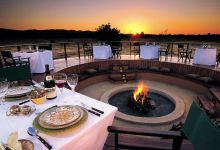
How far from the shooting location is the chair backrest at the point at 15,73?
214 centimetres

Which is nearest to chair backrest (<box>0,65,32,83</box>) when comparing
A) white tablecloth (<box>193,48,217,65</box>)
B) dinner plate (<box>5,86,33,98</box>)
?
dinner plate (<box>5,86,33,98</box>)

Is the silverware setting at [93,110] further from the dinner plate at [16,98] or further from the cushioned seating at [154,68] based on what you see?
the cushioned seating at [154,68]

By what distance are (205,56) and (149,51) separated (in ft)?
7.77

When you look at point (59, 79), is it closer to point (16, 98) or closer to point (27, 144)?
point (16, 98)

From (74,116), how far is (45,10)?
571 inches

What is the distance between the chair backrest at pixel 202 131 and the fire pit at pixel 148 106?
275 centimetres

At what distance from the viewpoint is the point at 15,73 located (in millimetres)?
2232

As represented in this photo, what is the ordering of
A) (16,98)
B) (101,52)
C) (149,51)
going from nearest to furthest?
1. (16,98)
2. (149,51)
3. (101,52)

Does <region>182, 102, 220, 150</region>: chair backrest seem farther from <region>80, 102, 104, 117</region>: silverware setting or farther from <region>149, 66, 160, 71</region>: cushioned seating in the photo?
<region>149, 66, 160, 71</region>: cushioned seating

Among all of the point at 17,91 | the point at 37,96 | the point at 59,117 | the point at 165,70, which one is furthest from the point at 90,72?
the point at 59,117

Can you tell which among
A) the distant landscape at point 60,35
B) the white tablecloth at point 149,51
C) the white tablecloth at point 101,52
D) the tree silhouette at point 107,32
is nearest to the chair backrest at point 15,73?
the white tablecloth at point 101,52

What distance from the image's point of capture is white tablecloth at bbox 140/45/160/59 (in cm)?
745

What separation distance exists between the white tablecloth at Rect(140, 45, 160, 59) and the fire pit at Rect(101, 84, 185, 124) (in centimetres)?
226

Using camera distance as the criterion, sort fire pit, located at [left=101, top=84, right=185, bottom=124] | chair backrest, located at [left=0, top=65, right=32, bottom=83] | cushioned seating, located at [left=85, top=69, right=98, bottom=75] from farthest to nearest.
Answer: cushioned seating, located at [left=85, top=69, right=98, bottom=75], fire pit, located at [left=101, top=84, right=185, bottom=124], chair backrest, located at [left=0, top=65, right=32, bottom=83]
